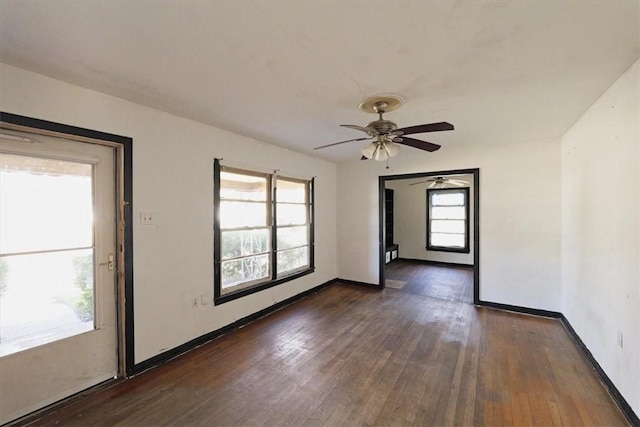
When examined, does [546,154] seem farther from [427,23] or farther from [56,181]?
[56,181]

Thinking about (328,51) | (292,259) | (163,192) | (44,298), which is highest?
(328,51)

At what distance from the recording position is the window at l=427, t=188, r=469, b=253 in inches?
295

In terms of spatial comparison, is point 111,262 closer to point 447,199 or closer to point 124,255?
point 124,255

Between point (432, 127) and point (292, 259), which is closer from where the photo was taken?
point (432, 127)

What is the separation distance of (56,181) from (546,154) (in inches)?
212

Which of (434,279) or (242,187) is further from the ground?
(242,187)

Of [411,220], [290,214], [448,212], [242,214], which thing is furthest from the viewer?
[411,220]

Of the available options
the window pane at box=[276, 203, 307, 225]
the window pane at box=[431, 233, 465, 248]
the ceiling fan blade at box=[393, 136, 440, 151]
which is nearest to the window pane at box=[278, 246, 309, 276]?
the window pane at box=[276, 203, 307, 225]

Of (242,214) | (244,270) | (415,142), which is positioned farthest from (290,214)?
(415,142)

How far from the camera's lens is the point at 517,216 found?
405 centimetres

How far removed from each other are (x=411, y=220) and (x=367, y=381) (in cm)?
633

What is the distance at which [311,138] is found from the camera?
3.74 m

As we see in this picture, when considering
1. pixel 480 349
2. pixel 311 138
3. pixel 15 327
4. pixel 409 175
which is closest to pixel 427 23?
pixel 311 138

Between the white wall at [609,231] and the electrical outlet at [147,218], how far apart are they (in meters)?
3.79
